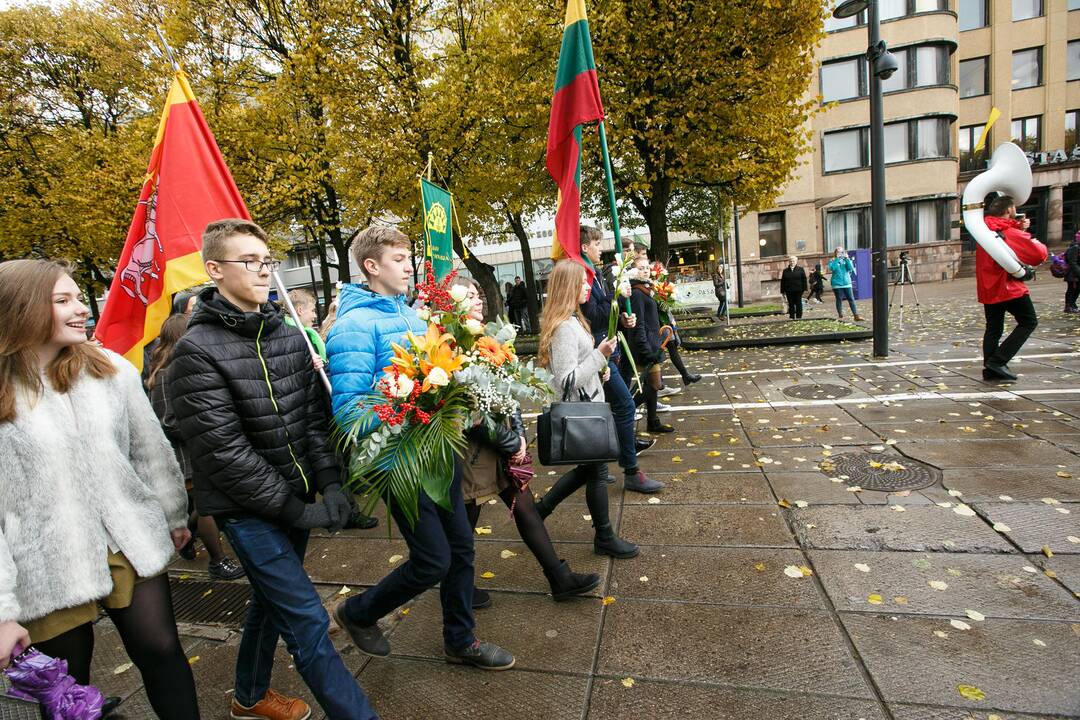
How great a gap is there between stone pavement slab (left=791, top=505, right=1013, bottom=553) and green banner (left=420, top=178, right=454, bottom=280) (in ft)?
11.6

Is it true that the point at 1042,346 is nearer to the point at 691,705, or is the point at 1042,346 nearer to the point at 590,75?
the point at 590,75

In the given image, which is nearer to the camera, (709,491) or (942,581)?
(942,581)

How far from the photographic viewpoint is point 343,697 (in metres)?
2.15

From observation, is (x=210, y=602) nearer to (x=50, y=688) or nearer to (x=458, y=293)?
(x=50, y=688)

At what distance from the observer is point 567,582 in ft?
10.4

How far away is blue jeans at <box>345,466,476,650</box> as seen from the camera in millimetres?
2480

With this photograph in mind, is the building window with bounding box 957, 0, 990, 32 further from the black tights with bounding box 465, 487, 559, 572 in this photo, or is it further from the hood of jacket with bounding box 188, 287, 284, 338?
the hood of jacket with bounding box 188, 287, 284, 338

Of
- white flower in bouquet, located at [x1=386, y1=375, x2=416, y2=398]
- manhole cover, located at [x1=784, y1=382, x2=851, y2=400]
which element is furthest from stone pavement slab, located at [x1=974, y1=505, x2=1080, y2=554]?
white flower in bouquet, located at [x1=386, y1=375, x2=416, y2=398]

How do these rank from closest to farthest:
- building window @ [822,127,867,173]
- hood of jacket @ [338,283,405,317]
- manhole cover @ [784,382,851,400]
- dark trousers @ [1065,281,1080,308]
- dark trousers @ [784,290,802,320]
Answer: hood of jacket @ [338,283,405,317] < manhole cover @ [784,382,851,400] < dark trousers @ [1065,281,1080,308] < dark trousers @ [784,290,802,320] < building window @ [822,127,867,173]

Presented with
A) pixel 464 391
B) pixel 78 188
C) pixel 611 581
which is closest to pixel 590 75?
pixel 464 391

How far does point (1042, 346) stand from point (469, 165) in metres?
12.2

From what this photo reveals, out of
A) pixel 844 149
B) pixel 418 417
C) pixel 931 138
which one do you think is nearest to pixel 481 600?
pixel 418 417

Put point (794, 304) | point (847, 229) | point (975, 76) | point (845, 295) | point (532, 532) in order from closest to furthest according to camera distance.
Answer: point (532, 532) → point (845, 295) → point (794, 304) → point (847, 229) → point (975, 76)

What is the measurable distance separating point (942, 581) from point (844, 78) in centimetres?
3311
